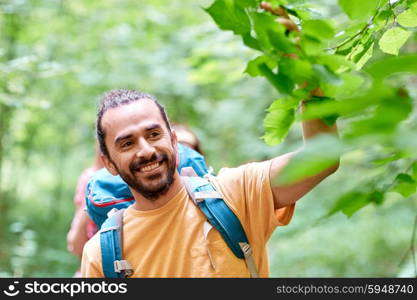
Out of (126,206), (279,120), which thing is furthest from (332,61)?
(126,206)

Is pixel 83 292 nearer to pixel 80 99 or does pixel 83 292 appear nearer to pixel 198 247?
pixel 198 247

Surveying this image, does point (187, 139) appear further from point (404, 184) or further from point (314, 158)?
point (314, 158)

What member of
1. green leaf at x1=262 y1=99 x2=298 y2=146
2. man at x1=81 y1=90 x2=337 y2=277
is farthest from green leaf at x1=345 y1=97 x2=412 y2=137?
man at x1=81 y1=90 x2=337 y2=277

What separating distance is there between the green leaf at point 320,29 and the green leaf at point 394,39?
0.58 metres

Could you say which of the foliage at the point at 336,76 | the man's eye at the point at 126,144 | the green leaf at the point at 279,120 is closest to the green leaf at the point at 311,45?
the foliage at the point at 336,76

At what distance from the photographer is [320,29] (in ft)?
3.66

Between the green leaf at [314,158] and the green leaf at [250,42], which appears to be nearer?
A: the green leaf at [314,158]

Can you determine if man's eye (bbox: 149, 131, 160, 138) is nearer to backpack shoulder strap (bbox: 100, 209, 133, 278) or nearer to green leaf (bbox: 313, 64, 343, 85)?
backpack shoulder strap (bbox: 100, 209, 133, 278)

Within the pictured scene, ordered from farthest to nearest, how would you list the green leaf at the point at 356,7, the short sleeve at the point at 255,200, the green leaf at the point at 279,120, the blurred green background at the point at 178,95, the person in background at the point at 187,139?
the blurred green background at the point at 178,95
the person in background at the point at 187,139
the short sleeve at the point at 255,200
the green leaf at the point at 279,120
the green leaf at the point at 356,7

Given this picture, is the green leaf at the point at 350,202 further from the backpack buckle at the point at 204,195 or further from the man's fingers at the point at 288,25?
the backpack buckle at the point at 204,195

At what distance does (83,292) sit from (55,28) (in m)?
6.82

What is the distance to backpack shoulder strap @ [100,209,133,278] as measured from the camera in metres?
2.19

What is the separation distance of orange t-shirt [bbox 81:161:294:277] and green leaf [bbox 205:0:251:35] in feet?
3.06

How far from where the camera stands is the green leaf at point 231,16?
116cm
